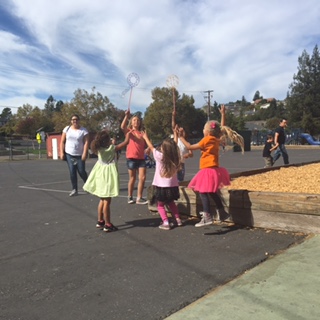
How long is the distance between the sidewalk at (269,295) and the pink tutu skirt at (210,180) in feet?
4.92

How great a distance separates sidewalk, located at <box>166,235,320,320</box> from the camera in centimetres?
276

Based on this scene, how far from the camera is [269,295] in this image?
3.06 m

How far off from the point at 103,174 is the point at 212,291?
267 centimetres

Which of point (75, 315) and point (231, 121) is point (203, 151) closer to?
point (75, 315)

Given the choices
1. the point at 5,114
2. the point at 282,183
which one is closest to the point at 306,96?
the point at 282,183

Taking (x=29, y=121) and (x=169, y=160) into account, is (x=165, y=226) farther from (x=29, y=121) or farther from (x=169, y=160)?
(x=29, y=121)

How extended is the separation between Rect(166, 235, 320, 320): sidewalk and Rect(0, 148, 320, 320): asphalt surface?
10 cm

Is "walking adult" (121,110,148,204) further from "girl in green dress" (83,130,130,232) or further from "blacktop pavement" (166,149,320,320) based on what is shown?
"blacktop pavement" (166,149,320,320)

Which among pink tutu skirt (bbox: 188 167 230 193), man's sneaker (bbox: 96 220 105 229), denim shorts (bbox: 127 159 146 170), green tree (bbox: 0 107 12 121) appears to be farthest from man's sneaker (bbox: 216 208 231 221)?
green tree (bbox: 0 107 12 121)

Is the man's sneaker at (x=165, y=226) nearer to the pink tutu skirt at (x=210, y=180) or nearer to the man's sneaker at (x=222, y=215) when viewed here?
the pink tutu skirt at (x=210, y=180)

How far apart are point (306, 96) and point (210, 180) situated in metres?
63.6

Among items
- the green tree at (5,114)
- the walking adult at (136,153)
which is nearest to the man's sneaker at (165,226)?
the walking adult at (136,153)

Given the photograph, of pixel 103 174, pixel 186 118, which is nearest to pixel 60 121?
pixel 186 118

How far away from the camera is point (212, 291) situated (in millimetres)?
3217
